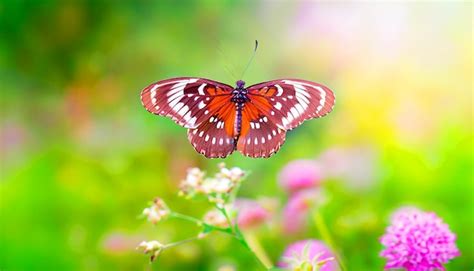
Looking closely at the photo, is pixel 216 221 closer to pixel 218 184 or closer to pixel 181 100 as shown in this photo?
pixel 218 184

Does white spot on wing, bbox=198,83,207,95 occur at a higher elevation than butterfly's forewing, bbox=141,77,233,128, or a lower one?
higher

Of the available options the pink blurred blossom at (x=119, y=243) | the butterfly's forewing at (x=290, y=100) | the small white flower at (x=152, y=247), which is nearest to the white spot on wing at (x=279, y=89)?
the butterfly's forewing at (x=290, y=100)

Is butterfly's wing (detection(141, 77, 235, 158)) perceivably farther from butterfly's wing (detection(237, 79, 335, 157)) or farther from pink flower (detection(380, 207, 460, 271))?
pink flower (detection(380, 207, 460, 271))

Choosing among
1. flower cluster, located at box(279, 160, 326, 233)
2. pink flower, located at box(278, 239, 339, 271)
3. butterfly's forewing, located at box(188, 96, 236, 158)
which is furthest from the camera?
flower cluster, located at box(279, 160, 326, 233)

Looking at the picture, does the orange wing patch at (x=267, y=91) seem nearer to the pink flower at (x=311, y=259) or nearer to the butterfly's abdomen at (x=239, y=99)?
the butterfly's abdomen at (x=239, y=99)

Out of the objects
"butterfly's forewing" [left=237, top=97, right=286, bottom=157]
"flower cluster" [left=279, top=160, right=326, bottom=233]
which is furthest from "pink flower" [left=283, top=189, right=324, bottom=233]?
"butterfly's forewing" [left=237, top=97, right=286, bottom=157]

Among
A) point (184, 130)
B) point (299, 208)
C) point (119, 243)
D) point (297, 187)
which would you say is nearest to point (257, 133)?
point (299, 208)
